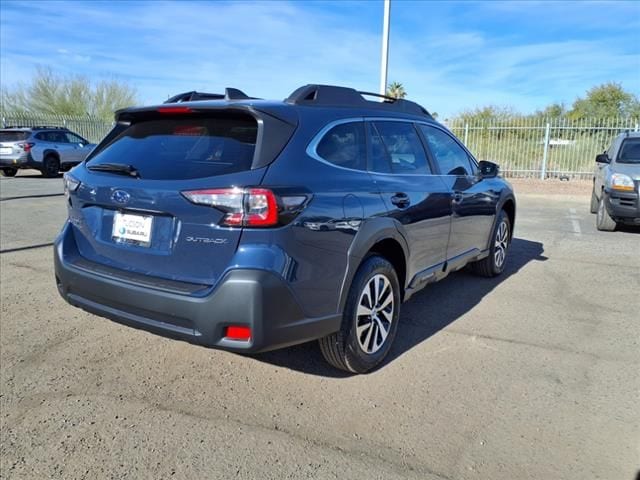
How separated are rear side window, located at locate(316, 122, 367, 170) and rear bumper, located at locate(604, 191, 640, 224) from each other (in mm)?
6583

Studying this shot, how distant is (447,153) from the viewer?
191 inches

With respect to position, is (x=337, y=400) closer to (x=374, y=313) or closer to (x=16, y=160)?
(x=374, y=313)

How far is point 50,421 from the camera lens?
2.91 metres

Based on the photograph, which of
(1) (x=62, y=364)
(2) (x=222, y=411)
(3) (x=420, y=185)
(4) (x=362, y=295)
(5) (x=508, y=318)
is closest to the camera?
(2) (x=222, y=411)

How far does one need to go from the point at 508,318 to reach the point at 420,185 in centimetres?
159

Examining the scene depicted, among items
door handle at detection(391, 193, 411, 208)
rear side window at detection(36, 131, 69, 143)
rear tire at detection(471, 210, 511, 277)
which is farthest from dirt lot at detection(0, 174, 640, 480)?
rear side window at detection(36, 131, 69, 143)

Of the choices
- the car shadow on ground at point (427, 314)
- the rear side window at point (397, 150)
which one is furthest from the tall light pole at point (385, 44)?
the rear side window at point (397, 150)

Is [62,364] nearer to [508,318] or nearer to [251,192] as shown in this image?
[251,192]

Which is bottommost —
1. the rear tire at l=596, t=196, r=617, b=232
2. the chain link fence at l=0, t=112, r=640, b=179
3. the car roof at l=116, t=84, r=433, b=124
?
the rear tire at l=596, t=196, r=617, b=232

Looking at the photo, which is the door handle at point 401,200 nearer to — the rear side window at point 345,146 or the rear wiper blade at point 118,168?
the rear side window at point 345,146

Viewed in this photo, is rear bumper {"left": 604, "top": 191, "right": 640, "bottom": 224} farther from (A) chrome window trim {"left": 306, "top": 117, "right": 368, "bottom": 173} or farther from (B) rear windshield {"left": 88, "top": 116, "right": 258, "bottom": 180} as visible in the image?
(B) rear windshield {"left": 88, "top": 116, "right": 258, "bottom": 180}

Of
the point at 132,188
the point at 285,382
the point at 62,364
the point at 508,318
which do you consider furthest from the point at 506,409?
the point at 62,364

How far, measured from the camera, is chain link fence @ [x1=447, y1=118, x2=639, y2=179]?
19.7 m

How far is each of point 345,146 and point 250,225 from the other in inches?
41.6
